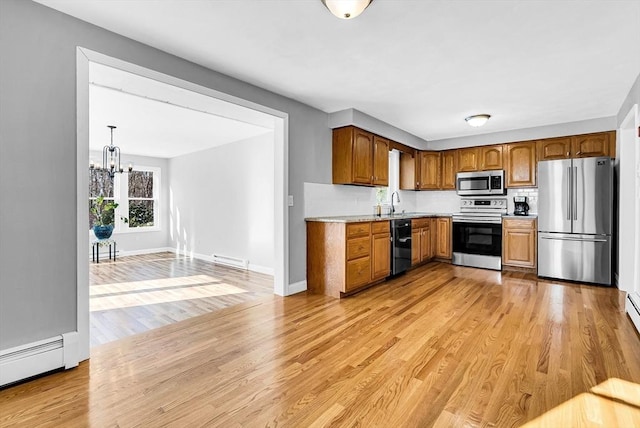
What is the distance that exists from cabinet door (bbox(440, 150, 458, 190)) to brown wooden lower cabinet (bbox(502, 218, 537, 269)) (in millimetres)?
1253

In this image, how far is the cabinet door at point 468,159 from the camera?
572cm

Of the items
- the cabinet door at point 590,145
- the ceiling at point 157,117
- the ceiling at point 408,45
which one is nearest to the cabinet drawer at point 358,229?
the ceiling at point 408,45

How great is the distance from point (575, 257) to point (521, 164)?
165cm

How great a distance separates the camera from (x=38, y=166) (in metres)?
2.03

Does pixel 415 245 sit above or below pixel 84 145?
below

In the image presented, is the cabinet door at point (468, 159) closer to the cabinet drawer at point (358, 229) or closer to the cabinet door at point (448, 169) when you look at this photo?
the cabinet door at point (448, 169)

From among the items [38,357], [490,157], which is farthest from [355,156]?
[38,357]

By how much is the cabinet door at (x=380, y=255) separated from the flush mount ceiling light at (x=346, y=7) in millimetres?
2645

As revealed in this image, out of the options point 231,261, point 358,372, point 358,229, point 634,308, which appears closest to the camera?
point 358,372

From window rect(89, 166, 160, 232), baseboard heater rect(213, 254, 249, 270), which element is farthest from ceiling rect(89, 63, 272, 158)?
baseboard heater rect(213, 254, 249, 270)

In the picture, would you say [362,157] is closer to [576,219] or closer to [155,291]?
[576,219]

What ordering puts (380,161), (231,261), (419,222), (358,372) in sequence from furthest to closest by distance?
1. (231,261)
2. (419,222)
3. (380,161)
4. (358,372)

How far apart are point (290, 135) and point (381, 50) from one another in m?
1.53

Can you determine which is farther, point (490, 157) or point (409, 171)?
point (409, 171)
